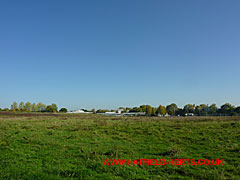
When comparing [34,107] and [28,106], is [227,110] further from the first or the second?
[28,106]

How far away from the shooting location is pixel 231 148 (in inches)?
526

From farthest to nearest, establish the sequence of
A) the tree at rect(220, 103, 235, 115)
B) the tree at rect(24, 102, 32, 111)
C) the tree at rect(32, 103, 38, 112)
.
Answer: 1. the tree at rect(32, 103, 38, 112)
2. the tree at rect(24, 102, 32, 111)
3. the tree at rect(220, 103, 235, 115)

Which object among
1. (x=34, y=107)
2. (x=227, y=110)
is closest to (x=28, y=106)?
(x=34, y=107)

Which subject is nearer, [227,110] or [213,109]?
[227,110]

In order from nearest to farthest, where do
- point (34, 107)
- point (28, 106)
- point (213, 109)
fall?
point (213, 109), point (28, 106), point (34, 107)

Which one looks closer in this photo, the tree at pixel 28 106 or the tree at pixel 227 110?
→ the tree at pixel 227 110

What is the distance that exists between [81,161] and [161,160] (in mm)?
5458

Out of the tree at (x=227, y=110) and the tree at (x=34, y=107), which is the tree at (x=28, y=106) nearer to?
the tree at (x=34, y=107)

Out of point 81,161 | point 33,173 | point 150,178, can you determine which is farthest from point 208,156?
point 33,173

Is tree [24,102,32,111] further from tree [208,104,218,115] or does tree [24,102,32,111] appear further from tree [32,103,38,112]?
tree [208,104,218,115]

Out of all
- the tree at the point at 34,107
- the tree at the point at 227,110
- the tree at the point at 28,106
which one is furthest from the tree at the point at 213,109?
the tree at the point at 28,106

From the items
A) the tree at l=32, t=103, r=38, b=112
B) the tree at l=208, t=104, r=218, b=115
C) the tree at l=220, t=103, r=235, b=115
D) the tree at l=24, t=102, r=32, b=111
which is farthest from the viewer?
the tree at l=32, t=103, r=38, b=112

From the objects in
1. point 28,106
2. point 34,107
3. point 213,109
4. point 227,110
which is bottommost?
point 34,107

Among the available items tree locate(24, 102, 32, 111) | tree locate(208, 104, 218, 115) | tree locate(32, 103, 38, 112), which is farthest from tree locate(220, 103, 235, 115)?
tree locate(24, 102, 32, 111)
